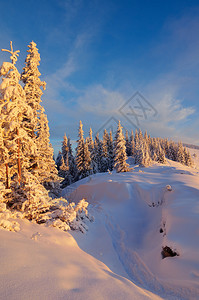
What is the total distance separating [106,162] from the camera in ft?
164

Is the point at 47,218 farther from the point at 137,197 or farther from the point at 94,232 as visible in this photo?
the point at 137,197

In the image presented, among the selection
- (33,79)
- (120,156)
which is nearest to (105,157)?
(120,156)

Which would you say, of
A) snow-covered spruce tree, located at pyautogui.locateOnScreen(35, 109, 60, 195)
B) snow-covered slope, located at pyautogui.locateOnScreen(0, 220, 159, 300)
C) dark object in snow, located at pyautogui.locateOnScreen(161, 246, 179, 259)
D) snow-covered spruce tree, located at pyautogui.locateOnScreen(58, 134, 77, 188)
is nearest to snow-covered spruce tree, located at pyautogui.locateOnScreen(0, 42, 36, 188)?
snow-covered spruce tree, located at pyautogui.locateOnScreen(35, 109, 60, 195)

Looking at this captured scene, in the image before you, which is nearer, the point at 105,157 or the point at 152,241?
the point at 152,241

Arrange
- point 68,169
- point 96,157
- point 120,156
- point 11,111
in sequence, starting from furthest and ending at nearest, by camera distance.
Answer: point 96,157 < point 68,169 < point 120,156 < point 11,111

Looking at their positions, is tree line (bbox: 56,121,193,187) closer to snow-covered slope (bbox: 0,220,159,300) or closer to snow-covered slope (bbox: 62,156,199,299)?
snow-covered slope (bbox: 62,156,199,299)

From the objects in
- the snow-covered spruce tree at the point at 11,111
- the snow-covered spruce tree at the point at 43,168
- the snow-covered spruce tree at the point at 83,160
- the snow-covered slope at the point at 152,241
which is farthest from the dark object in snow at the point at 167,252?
the snow-covered spruce tree at the point at 83,160

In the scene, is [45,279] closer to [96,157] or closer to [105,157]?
[96,157]

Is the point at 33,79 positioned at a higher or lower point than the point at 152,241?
higher

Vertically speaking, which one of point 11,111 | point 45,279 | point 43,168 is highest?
point 11,111

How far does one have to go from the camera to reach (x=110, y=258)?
527 centimetres

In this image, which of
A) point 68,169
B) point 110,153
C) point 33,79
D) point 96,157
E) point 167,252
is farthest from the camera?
point 110,153

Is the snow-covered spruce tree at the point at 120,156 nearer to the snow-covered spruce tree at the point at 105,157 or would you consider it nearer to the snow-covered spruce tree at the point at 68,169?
the snow-covered spruce tree at the point at 68,169

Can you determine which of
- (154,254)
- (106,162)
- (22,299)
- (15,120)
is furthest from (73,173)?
(22,299)
